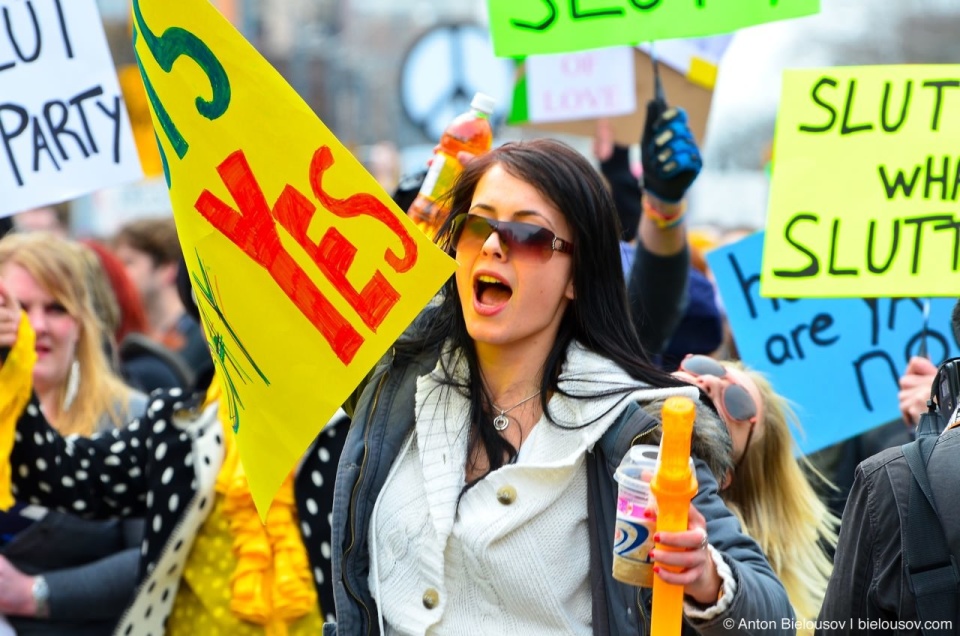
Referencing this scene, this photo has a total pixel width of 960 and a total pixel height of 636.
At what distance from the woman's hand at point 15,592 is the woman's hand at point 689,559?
2.08 metres

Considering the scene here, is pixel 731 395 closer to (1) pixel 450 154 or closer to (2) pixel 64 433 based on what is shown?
(1) pixel 450 154

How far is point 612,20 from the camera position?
4.04 metres

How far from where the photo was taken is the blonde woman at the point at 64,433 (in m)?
3.69

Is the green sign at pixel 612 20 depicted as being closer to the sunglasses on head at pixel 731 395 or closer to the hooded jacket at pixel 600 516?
the sunglasses on head at pixel 731 395

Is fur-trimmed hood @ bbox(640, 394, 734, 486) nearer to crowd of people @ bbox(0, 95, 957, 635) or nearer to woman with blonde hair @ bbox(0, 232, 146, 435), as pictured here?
crowd of people @ bbox(0, 95, 957, 635)

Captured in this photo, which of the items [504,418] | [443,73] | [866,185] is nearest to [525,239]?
[504,418]

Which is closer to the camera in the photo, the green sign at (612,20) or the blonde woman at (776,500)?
the blonde woman at (776,500)

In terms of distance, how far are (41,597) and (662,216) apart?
6.23ft

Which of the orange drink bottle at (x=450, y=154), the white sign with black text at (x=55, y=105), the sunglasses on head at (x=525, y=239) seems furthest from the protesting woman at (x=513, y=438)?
the white sign with black text at (x=55, y=105)

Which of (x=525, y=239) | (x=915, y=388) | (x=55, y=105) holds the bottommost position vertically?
(x=915, y=388)

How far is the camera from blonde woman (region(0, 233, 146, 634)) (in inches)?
145

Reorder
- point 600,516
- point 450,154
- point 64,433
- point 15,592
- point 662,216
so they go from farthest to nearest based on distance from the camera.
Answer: point 64,433
point 662,216
point 15,592
point 450,154
point 600,516

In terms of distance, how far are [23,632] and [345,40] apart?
46236mm

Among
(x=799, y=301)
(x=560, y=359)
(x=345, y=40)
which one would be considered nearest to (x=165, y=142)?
(x=560, y=359)
